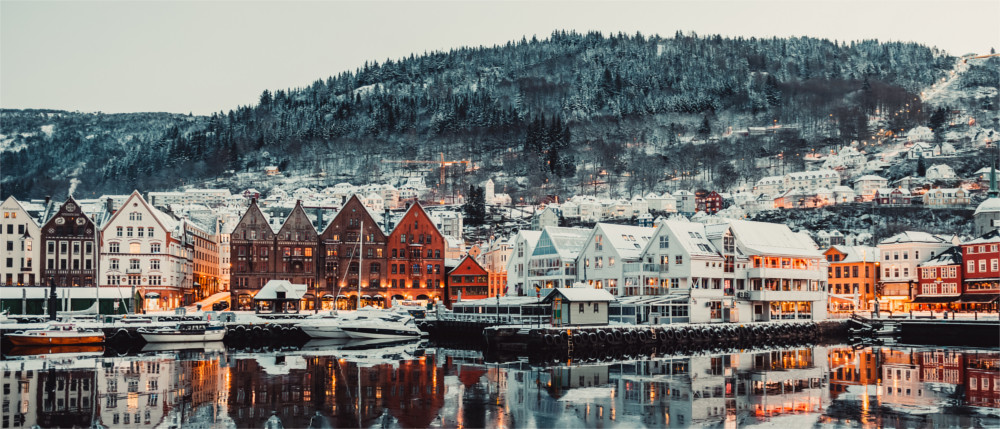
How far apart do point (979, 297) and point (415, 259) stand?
211 ft

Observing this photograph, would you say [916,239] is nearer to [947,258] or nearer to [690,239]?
[947,258]

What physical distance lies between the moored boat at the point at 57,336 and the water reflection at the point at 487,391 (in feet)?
25.7

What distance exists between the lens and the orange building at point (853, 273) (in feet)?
352

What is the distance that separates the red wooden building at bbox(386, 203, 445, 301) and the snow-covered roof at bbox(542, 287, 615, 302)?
137ft

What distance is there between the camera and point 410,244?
105812mm

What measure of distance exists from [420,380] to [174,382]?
12.1 meters

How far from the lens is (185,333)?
68312 mm

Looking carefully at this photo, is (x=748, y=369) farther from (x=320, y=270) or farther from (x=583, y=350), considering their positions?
(x=320, y=270)

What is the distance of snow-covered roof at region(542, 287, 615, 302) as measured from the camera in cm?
6406

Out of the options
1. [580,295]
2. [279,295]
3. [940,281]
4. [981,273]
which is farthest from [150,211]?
[981,273]

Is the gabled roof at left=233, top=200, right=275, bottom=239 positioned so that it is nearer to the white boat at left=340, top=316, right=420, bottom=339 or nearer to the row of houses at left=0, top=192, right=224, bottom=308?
the row of houses at left=0, top=192, right=224, bottom=308

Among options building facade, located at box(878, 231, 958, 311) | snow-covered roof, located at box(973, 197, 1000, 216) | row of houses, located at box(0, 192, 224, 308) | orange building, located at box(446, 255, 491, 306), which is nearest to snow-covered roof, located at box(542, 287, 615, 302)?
orange building, located at box(446, 255, 491, 306)

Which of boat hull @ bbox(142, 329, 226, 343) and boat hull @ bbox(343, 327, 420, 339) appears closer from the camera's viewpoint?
boat hull @ bbox(142, 329, 226, 343)

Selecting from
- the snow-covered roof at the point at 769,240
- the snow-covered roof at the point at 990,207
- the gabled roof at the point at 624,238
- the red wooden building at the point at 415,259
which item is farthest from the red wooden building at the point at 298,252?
the snow-covered roof at the point at 990,207
